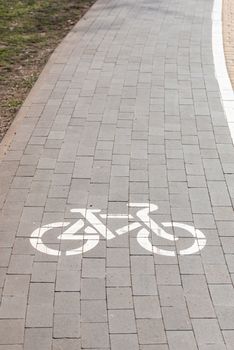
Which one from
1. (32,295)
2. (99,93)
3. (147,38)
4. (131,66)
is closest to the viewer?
(32,295)

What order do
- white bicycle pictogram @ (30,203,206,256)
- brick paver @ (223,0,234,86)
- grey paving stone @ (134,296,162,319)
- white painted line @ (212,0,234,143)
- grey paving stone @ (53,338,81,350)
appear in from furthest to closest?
brick paver @ (223,0,234,86) → white painted line @ (212,0,234,143) → white bicycle pictogram @ (30,203,206,256) → grey paving stone @ (134,296,162,319) → grey paving stone @ (53,338,81,350)

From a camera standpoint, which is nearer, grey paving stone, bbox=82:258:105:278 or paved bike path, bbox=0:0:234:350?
paved bike path, bbox=0:0:234:350

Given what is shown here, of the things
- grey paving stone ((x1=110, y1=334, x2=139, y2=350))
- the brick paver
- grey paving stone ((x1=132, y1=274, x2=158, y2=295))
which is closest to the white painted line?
the brick paver

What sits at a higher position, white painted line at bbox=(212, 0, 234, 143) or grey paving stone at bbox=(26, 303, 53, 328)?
grey paving stone at bbox=(26, 303, 53, 328)

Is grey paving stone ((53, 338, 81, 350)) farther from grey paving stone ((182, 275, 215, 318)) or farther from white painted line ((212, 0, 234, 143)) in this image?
white painted line ((212, 0, 234, 143))

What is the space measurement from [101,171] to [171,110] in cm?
225

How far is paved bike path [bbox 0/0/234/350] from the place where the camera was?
4.69 metres

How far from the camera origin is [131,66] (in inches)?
419

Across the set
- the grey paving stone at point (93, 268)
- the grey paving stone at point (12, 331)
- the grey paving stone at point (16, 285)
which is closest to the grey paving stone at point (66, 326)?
the grey paving stone at point (12, 331)

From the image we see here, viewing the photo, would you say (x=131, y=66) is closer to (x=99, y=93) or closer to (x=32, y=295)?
(x=99, y=93)

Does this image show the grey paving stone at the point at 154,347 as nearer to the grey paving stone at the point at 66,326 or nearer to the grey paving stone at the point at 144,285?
the grey paving stone at the point at 66,326

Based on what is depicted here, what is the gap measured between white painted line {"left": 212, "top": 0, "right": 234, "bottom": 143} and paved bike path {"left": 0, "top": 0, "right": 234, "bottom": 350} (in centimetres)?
14

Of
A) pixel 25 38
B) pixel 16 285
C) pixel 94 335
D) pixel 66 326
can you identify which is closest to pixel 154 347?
pixel 94 335

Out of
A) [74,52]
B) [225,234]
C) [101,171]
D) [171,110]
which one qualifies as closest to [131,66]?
[74,52]
